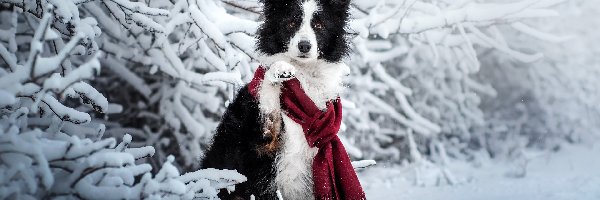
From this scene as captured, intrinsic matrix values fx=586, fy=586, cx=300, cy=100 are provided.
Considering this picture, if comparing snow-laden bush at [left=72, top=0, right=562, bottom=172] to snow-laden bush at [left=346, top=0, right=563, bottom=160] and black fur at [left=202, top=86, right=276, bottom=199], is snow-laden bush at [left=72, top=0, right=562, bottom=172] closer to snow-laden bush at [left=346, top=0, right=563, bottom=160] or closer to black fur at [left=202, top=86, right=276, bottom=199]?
snow-laden bush at [left=346, top=0, right=563, bottom=160]

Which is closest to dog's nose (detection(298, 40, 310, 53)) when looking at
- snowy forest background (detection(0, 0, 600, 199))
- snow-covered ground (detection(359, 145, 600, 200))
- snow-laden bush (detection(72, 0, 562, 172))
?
snow-laden bush (detection(72, 0, 562, 172))

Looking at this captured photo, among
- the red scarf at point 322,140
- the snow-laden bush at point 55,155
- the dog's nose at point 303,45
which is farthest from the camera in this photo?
the red scarf at point 322,140

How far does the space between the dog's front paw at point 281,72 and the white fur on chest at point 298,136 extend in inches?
4.4

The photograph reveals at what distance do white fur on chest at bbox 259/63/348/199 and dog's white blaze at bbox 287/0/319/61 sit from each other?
155 millimetres

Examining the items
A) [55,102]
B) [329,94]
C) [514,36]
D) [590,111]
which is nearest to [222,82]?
[329,94]

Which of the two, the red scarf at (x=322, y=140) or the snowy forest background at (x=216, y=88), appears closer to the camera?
the snowy forest background at (x=216, y=88)

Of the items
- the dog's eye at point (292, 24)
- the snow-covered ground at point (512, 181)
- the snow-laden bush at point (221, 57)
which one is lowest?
the snow-covered ground at point (512, 181)

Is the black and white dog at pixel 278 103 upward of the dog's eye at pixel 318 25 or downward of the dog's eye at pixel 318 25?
downward

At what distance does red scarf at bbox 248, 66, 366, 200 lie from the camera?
3.12 metres

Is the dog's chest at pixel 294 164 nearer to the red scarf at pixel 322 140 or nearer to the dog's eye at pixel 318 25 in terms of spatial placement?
the red scarf at pixel 322 140

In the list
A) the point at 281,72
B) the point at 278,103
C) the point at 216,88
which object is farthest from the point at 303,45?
the point at 216,88

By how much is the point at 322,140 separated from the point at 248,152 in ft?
1.34

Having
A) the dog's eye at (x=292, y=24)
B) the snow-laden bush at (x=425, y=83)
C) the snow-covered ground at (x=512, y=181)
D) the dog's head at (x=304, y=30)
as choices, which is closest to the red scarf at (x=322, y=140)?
the dog's head at (x=304, y=30)

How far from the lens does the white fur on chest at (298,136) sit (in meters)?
3.17
